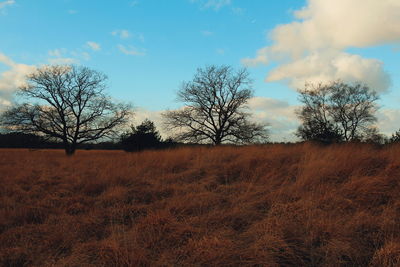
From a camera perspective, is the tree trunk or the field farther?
the tree trunk

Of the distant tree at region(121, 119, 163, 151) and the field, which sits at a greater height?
the distant tree at region(121, 119, 163, 151)

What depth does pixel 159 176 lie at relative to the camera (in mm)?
7312

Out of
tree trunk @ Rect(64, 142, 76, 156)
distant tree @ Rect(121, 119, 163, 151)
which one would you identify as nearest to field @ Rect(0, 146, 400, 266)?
distant tree @ Rect(121, 119, 163, 151)

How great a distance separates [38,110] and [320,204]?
90.2ft

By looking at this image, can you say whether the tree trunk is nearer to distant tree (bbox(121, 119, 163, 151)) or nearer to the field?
distant tree (bbox(121, 119, 163, 151))

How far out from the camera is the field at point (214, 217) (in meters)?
2.96

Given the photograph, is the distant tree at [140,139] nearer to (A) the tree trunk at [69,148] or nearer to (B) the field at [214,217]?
(A) the tree trunk at [69,148]

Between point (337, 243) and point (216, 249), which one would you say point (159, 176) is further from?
point (337, 243)

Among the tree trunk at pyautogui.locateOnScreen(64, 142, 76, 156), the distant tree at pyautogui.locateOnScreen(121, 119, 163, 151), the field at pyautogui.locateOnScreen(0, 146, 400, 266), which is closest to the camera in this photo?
the field at pyautogui.locateOnScreen(0, 146, 400, 266)

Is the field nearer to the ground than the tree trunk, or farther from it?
nearer to the ground

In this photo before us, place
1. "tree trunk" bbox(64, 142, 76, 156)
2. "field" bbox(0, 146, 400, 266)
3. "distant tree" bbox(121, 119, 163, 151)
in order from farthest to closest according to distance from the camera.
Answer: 1. "tree trunk" bbox(64, 142, 76, 156)
2. "distant tree" bbox(121, 119, 163, 151)
3. "field" bbox(0, 146, 400, 266)

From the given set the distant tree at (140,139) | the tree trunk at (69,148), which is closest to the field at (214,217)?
the distant tree at (140,139)

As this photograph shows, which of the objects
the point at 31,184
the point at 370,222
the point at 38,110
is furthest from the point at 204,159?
the point at 38,110

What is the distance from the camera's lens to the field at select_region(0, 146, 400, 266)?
9.70 feet
